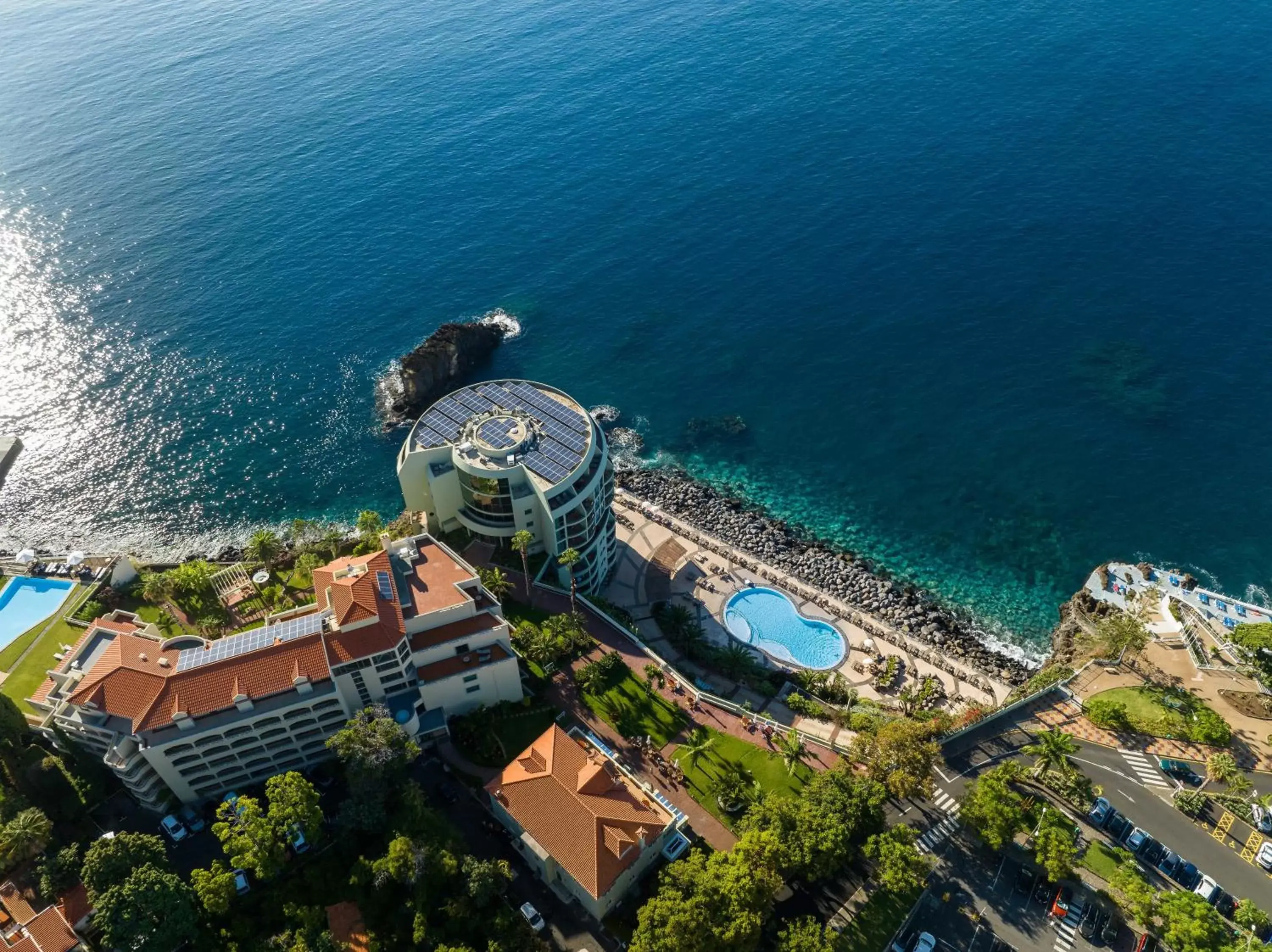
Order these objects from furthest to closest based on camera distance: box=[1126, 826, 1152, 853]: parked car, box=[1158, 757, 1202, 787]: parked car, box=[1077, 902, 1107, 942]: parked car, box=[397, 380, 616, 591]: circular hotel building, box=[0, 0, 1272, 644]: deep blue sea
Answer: box=[0, 0, 1272, 644]: deep blue sea → box=[397, 380, 616, 591]: circular hotel building → box=[1158, 757, 1202, 787]: parked car → box=[1126, 826, 1152, 853]: parked car → box=[1077, 902, 1107, 942]: parked car

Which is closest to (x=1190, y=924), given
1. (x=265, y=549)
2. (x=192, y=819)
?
(x=192, y=819)

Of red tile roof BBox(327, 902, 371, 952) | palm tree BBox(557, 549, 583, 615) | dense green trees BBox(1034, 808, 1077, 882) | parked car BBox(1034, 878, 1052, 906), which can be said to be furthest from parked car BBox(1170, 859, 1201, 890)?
red tile roof BBox(327, 902, 371, 952)

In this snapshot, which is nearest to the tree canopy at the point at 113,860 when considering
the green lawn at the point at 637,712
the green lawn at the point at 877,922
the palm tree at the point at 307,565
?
the palm tree at the point at 307,565

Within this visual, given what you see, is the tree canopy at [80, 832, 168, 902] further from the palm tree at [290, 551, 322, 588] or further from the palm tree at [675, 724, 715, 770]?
the palm tree at [675, 724, 715, 770]

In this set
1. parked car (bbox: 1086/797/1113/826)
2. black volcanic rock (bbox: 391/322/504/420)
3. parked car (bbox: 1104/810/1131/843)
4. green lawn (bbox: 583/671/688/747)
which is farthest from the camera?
black volcanic rock (bbox: 391/322/504/420)

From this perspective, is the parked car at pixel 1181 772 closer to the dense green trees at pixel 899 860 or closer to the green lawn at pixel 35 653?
the dense green trees at pixel 899 860

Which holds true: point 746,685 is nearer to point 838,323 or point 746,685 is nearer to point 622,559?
point 622,559
